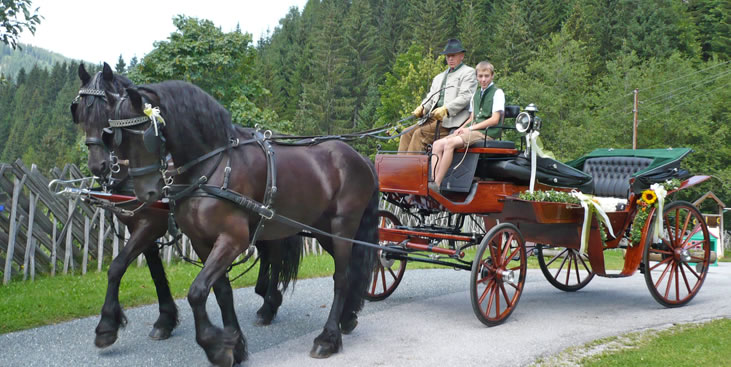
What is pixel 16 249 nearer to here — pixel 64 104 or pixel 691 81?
pixel 691 81

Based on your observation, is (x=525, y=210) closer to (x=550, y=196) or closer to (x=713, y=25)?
(x=550, y=196)

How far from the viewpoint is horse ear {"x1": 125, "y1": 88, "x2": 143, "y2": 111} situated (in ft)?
13.9

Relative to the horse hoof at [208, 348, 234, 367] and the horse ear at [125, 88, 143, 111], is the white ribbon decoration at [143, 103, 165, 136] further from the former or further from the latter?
the horse hoof at [208, 348, 234, 367]

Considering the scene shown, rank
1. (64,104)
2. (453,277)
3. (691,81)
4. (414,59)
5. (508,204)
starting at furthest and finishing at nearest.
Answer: (64,104)
(414,59)
(691,81)
(453,277)
(508,204)

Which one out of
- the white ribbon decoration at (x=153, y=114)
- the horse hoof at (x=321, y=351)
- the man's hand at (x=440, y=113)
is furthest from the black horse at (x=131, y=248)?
the man's hand at (x=440, y=113)

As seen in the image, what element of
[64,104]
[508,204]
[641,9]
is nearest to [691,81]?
[641,9]

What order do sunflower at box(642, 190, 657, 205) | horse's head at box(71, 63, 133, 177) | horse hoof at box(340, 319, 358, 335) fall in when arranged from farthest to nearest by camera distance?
1. sunflower at box(642, 190, 657, 205)
2. horse hoof at box(340, 319, 358, 335)
3. horse's head at box(71, 63, 133, 177)

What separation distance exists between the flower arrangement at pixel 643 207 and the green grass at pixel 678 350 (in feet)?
4.23

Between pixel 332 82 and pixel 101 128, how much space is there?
54.5 m

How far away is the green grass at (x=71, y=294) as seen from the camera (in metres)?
6.23

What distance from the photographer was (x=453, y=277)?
983 cm

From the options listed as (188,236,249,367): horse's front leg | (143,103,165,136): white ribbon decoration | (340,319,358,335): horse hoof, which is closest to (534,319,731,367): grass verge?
(340,319,358,335): horse hoof

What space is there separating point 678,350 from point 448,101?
3467 millimetres

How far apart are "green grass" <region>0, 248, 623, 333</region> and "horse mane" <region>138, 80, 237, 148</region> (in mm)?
3012
